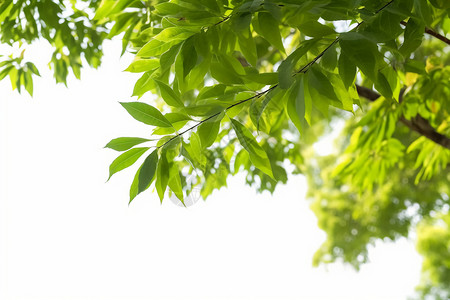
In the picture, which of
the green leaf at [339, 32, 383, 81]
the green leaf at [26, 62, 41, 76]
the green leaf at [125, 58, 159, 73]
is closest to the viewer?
the green leaf at [339, 32, 383, 81]

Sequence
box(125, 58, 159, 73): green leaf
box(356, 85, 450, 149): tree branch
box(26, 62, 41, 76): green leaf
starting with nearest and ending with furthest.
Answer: box(125, 58, 159, 73): green leaf → box(26, 62, 41, 76): green leaf → box(356, 85, 450, 149): tree branch

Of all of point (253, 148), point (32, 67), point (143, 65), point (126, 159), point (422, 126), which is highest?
point (32, 67)

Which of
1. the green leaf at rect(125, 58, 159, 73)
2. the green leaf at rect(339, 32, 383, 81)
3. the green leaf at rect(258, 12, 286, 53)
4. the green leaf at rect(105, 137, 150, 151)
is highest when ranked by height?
the green leaf at rect(125, 58, 159, 73)

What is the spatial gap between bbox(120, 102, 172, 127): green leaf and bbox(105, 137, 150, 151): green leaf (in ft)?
0.11

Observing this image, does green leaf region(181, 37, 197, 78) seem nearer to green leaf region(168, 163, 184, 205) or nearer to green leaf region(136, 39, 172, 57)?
green leaf region(136, 39, 172, 57)

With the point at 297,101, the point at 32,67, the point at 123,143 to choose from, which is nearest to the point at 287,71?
the point at 297,101

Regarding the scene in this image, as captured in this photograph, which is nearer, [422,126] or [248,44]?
[248,44]

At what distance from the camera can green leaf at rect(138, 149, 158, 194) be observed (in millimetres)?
739

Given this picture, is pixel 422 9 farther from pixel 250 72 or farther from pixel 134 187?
pixel 134 187

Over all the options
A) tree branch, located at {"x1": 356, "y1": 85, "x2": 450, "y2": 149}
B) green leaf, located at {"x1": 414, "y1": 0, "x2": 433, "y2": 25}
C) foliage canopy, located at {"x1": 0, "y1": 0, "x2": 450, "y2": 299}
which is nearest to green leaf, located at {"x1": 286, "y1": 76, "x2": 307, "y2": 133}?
foliage canopy, located at {"x1": 0, "y1": 0, "x2": 450, "y2": 299}

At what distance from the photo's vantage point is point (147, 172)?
2.47 ft

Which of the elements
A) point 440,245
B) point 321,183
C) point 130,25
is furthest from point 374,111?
point 440,245

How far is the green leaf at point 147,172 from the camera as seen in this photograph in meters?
0.74

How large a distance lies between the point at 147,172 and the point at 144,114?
9 centimetres
